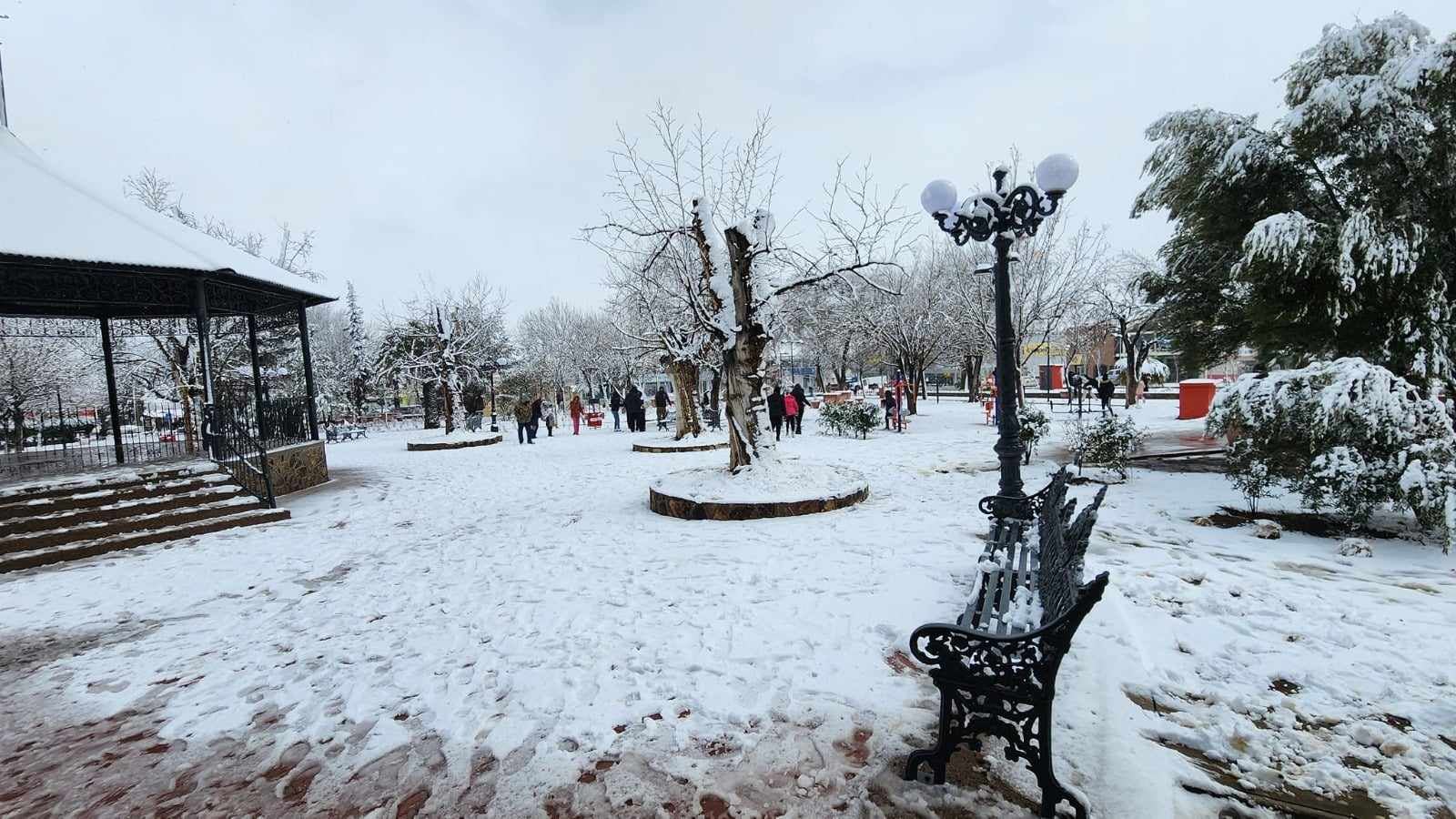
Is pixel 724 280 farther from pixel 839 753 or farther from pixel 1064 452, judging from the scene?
pixel 1064 452

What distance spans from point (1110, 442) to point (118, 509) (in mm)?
14037

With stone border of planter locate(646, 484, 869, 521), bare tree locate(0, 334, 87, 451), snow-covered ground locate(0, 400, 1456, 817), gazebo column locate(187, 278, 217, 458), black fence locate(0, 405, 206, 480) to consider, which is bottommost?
snow-covered ground locate(0, 400, 1456, 817)

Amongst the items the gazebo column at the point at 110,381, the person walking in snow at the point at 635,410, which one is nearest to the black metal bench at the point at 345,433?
the gazebo column at the point at 110,381

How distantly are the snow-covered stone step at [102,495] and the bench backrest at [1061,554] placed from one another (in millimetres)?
11301

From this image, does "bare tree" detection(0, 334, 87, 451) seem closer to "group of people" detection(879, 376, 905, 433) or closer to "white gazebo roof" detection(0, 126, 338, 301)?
"white gazebo roof" detection(0, 126, 338, 301)

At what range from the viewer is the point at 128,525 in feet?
26.3

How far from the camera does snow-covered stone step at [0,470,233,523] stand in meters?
7.76

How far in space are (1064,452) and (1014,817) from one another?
11.6 m

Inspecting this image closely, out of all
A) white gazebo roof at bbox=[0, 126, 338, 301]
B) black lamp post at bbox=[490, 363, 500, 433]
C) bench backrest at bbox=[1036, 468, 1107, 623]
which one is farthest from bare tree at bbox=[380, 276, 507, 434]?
bench backrest at bbox=[1036, 468, 1107, 623]

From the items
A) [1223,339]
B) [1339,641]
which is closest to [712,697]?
[1339,641]

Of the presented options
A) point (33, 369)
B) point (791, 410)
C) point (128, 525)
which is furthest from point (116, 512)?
point (33, 369)

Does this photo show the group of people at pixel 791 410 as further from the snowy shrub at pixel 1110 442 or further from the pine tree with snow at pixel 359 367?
the pine tree with snow at pixel 359 367

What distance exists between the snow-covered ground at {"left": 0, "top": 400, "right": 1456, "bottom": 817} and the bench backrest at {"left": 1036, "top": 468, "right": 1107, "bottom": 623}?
2.03ft

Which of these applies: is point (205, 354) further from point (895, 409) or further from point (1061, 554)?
point (895, 409)
